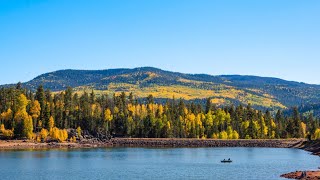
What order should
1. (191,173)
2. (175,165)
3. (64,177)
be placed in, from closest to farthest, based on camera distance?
(64,177)
(191,173)
(175,165)

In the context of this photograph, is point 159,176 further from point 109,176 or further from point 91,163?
point 91,163

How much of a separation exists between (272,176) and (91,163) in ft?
161

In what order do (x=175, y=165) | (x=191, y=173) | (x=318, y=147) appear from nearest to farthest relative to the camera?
1. (x=191, y=173)
2. (x=175, y=165)
3. (x=318, y=147)

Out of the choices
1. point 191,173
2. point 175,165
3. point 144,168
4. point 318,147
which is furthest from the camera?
point 318,147

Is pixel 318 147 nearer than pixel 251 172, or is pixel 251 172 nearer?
pixel 251 172

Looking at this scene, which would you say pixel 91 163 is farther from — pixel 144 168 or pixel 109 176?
pixel 109 176

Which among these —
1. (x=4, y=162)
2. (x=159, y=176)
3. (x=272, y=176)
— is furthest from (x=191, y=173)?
(x=4, y=162)

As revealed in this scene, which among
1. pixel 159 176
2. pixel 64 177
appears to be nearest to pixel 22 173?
pixel 64 177

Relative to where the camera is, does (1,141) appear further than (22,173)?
Yes

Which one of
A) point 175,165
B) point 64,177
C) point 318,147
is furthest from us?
point 318,147

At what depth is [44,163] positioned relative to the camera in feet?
406

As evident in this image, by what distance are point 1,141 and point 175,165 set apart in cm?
9471

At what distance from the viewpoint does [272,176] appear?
96.7 m

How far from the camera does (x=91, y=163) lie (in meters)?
128
